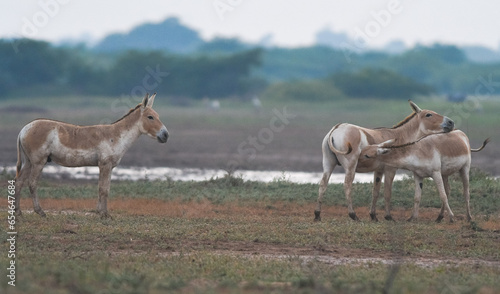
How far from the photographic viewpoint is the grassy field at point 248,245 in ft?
29.0

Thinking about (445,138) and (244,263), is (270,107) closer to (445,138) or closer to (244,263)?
(445,138)

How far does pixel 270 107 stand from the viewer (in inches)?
2105

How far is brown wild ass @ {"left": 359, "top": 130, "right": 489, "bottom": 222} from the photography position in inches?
580

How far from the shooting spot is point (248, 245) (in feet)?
39.7

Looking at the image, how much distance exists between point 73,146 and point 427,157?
5980mm

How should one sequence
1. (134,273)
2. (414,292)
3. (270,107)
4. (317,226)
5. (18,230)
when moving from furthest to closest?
(270,107) < (317,226) < (18,230) < (134,273) < (414,292)

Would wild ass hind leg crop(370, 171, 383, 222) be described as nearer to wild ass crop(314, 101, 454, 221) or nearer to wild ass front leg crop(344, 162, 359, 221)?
wild ass crop(314, 101, 454, 221)

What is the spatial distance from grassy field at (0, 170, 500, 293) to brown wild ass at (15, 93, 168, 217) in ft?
2.24

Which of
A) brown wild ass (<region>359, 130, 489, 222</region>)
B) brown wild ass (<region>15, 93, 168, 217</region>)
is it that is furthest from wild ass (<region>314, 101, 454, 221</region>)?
brown wild ass (<region>15, 93, 168, 217</region>)

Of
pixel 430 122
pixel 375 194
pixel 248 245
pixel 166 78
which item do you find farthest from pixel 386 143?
pixel 166 78

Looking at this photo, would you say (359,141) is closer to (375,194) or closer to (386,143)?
(386,143)

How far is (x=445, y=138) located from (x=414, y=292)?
281 inches

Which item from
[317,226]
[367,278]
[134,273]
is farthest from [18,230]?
[367,278]

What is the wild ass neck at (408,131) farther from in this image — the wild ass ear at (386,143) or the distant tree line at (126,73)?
the distant tree line at (126,73)
